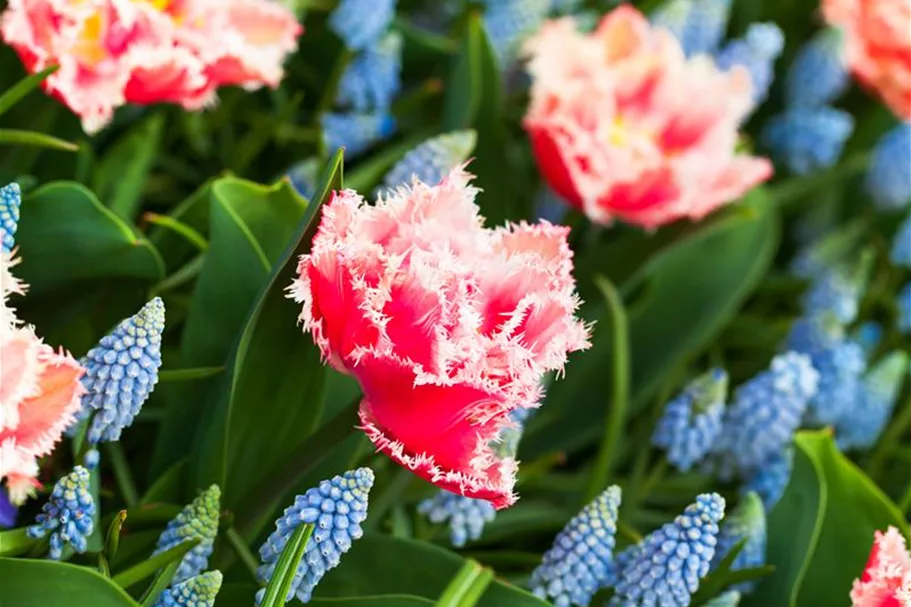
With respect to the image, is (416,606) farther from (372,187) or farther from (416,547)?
(372,187)

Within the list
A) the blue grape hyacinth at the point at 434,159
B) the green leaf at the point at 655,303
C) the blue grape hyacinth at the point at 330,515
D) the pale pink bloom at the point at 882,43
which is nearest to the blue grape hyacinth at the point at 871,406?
the green leaf at the point at 655,303

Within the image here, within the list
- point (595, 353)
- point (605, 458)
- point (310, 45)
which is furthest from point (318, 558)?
point (310, 45)

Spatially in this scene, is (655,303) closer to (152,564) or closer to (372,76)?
(372,76)

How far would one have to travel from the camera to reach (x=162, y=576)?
42 cm

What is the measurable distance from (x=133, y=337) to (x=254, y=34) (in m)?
0.24

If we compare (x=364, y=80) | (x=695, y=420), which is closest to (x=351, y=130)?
(x=364, y=80)

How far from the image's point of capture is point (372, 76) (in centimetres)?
73

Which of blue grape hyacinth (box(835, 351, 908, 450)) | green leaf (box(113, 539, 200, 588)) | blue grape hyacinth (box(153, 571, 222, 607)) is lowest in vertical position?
blue grape hyacinth (box(835, 351, 908, 450))

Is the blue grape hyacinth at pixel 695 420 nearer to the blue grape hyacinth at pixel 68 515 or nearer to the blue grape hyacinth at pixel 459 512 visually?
the blue grape hyacinth at pixel 459 512

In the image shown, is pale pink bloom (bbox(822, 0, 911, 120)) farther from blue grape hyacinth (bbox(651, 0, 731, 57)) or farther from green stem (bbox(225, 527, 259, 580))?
green stem (bbox(225, 527, 259, 580))

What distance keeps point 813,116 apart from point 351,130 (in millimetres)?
369

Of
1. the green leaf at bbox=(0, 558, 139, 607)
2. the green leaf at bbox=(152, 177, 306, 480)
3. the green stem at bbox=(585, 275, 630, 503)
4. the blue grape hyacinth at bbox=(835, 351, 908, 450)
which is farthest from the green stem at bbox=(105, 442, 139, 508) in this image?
the blue grape hyacinth at bbox=(835, 351, 908, 450)

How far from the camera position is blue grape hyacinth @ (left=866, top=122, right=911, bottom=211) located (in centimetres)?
83

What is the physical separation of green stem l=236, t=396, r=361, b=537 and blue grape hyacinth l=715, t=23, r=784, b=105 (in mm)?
474
